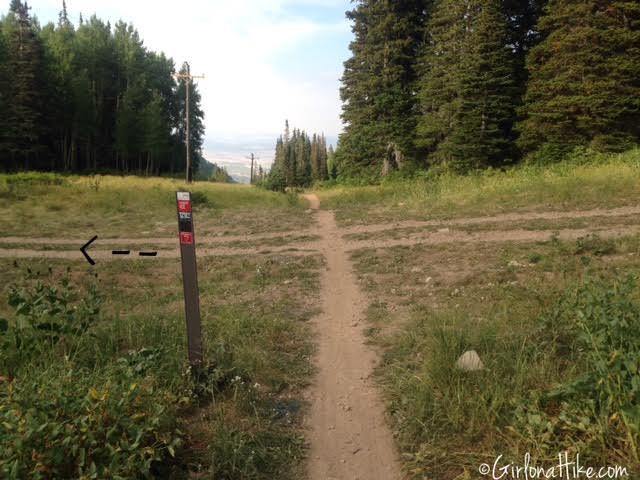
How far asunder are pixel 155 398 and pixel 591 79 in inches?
828

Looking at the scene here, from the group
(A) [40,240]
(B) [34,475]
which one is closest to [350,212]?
(A) [40,240]

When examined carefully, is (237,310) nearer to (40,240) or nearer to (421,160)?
(40,240)

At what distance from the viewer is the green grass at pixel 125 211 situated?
13.3 m

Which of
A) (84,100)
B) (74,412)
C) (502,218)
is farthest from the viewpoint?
(84,100)

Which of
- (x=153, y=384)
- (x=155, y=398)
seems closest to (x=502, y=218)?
(x=153, y=384)

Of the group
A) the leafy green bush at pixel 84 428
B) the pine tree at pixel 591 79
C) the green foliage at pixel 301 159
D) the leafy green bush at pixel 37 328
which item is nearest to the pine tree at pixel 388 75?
the pine tree at pixel 591 79

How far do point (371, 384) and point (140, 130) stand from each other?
155ft

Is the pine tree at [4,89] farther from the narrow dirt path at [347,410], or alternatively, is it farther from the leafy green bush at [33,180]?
the narrow dirt path at [347,410]

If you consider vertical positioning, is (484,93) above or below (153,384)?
above

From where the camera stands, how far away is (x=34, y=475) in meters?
2.06

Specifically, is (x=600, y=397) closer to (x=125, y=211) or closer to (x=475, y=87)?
(x=125, y=211)

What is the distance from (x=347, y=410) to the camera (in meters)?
3.51

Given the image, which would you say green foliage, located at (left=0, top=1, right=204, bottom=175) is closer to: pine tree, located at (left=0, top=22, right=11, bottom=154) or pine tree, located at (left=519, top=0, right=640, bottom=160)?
pine tree, located at (left=0, top=22, right=11, bottom=154)

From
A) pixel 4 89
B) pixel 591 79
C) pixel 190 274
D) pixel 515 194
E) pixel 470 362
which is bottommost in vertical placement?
pixel 470 362
